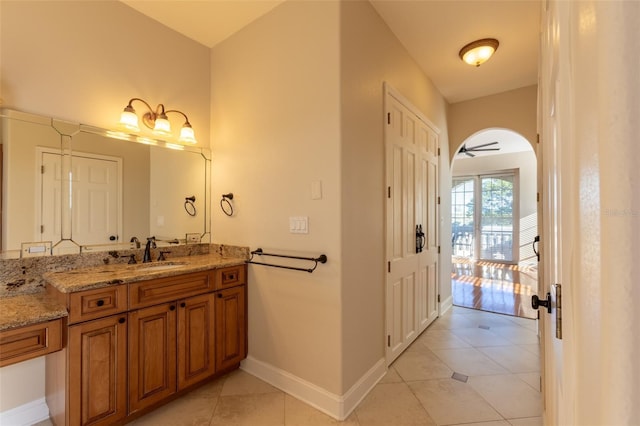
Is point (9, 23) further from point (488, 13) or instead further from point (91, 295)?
point (488, 13)

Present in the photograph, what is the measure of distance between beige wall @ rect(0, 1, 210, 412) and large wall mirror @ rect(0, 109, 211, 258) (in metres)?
0.16

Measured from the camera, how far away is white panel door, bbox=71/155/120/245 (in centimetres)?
200

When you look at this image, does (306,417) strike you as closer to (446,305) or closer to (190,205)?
(190,205)

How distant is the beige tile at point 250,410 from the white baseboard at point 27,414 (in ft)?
3.48

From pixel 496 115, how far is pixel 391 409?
3.65 m

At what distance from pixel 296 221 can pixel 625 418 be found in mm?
1866

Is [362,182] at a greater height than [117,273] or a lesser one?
greater

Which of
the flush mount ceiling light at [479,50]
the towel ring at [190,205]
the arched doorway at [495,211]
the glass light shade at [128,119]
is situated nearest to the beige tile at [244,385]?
the towel ring at [190,205]

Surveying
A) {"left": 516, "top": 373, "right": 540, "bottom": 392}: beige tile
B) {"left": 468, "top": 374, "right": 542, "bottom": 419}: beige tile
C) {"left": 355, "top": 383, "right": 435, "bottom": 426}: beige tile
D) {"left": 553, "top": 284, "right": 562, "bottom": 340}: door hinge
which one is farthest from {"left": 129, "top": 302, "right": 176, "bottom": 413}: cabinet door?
{"left": 516, "top": 373, "right": 540, "bottom": 392}: beige tile

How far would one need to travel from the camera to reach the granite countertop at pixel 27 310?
4.42ft

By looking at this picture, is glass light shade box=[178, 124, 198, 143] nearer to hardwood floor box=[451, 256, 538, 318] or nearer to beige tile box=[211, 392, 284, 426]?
beige tile box=[211, 392, 284, 426]

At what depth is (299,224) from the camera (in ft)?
6.60

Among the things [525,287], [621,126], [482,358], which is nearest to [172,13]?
[621,126]

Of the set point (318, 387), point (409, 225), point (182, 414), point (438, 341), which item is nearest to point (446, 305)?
point (438, 341)
